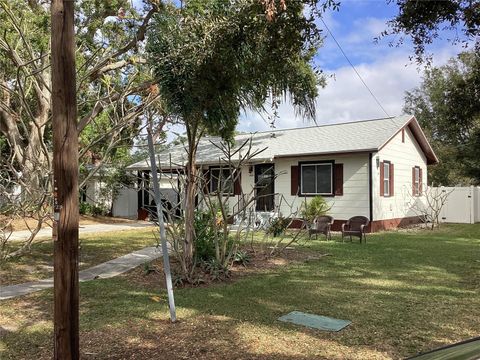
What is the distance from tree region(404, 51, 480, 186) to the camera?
8.89m

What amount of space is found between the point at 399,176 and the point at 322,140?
11.9ft

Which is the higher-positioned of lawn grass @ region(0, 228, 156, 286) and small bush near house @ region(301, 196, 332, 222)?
small bush near house @ region(301, 196, 332, 222)

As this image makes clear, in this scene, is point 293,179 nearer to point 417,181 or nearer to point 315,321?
point 417,181

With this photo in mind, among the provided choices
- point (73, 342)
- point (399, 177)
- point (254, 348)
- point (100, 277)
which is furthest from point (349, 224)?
point (73, 342)

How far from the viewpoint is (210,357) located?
421cm

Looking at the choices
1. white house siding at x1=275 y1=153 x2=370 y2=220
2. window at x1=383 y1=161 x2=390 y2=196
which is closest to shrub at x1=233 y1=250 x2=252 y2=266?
white house siding at x1=275 y1=153 x2=370 y2=220

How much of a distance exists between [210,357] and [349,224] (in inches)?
425

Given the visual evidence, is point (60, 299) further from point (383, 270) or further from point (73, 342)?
point (383, 270)

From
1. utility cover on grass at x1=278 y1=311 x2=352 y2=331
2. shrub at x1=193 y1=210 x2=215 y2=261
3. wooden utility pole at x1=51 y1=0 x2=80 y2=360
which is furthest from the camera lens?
shrub at x1=193 y1=210 x2=215 y2=261

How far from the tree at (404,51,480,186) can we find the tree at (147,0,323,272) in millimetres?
3156

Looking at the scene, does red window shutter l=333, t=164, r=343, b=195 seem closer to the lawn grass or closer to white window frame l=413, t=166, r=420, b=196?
white window frame l=413, t=166, r=420, b=196

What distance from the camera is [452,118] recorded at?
9.39 meters

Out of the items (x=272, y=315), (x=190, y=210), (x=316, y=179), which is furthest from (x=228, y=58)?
(x=316, y=179)

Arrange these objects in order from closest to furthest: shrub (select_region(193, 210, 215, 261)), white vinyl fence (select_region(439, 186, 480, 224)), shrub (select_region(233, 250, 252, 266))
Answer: shrub (select_region(193, 210, 215, 261))
shrub (select_region(233, 250, 252, 266))
white vinyl fence (select_region(439, 186, 480, 224))
